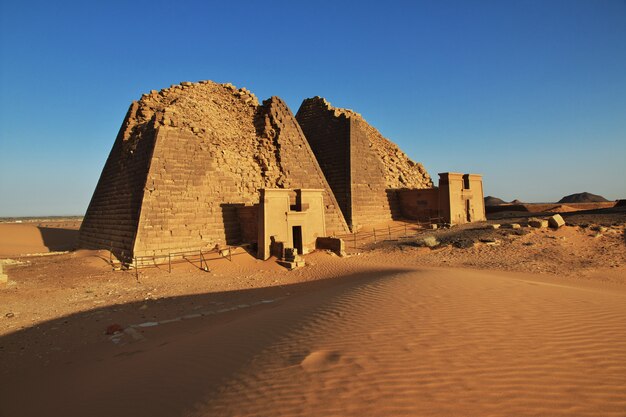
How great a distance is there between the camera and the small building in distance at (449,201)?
22.5 meters

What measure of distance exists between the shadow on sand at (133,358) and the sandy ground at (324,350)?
0.03 meters

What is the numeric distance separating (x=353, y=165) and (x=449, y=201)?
652 cm

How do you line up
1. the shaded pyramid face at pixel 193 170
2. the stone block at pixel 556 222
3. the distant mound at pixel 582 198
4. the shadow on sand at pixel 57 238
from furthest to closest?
1. the distant mound at pixel 582 198
2. the shadow on sand at pixel 57 238
3. the stone block at pixel 556 222
4. the shaded pyramid face at pixel 193 170

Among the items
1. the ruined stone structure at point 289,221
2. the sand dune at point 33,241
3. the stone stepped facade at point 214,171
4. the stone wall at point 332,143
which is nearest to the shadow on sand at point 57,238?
the sand dune at point 33,241

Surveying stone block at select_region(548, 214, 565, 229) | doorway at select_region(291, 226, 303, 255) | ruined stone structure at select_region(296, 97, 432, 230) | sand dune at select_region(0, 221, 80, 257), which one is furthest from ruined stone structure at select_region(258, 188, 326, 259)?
sand dune at select_region(0, 221, 80, 257)

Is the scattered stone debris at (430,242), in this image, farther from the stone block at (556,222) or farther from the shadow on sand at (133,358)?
the shadow on sand at (133,358)

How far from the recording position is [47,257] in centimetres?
1600

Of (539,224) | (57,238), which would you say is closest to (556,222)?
(539,224)

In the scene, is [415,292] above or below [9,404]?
above

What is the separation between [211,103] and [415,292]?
59.5 feet

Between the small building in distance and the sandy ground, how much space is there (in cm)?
1178

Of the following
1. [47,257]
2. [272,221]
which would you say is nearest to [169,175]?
[272,221]

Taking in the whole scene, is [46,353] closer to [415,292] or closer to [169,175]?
[415,292]

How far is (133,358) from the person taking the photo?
568 cm
